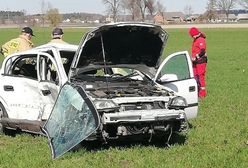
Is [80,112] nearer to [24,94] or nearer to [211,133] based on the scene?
[24,94]

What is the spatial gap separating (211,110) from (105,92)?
13.0 feet

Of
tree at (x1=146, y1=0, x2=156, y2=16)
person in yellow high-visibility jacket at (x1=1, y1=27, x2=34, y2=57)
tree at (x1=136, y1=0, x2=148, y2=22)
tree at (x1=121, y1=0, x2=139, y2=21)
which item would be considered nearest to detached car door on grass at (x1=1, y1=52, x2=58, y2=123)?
person in yellow high-visibility jacket at (x1=1, y1=27, x2=34, y2=57)

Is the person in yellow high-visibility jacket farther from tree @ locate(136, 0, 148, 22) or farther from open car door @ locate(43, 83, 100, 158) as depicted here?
tree @ locate(136, 0, 148, 22)

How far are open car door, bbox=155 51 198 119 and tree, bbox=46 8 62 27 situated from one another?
4347 inches

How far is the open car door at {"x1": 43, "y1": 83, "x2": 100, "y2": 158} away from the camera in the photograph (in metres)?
6.53

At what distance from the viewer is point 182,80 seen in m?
8.34

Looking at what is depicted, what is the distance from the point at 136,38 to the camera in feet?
26.8

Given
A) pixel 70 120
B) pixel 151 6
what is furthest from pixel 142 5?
pixel 70 120

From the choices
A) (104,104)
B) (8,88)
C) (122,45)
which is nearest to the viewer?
(104,104)

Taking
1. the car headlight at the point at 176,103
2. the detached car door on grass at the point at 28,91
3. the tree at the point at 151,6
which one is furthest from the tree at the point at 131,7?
the car headlight at the point at 176,103

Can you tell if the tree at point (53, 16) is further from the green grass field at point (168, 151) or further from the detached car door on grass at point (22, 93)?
the green grass field at point (168, 151)

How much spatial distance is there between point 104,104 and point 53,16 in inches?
4516

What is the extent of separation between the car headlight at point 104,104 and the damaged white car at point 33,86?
108cm

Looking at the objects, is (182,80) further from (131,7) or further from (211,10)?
(211,10)
